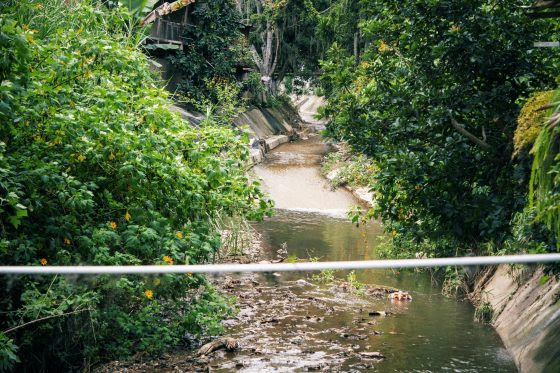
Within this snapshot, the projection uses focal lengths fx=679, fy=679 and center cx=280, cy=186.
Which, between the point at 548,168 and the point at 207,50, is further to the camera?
the point at 207,50

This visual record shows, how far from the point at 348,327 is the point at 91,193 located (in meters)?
4.15

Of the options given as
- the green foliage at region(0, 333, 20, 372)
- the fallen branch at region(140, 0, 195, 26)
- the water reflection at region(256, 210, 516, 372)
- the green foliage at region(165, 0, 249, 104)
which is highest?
the fallen branch at region(140, 0, 195, 26)

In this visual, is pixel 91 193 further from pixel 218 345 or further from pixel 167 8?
pixel 167 8

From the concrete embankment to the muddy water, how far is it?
0.22 metres

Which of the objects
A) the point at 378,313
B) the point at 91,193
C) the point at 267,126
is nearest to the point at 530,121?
the point at 91,193

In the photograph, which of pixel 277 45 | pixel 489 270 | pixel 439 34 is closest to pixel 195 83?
pixel 277 45

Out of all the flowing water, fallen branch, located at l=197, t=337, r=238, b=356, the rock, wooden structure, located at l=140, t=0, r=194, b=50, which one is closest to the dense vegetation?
fallen branch, located at l=197, t=337, r=238, b=356

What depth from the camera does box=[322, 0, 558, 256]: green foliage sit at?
652 centimetres

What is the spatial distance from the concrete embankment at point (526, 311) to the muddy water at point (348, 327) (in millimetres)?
220

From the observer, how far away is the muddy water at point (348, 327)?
7.45m

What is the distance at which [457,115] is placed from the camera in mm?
6758

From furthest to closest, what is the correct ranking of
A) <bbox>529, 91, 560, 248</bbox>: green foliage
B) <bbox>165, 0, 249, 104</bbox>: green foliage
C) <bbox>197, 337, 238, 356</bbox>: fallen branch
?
<bbox>165, 0, 249, 104</bbox>: green foliage < <bbox>197, 337, 238, 356</bbox>: fallen branch < <bbox>529, 91, 560, 248</bbox>: green foliage

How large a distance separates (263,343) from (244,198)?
1.71 metres

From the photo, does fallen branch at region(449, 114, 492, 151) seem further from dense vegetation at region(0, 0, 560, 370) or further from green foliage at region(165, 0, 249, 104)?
green foliage at region(165, 0, 249, 104)
